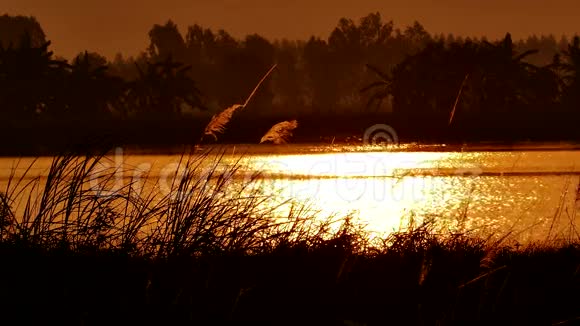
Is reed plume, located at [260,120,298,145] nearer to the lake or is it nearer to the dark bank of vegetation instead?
the lake

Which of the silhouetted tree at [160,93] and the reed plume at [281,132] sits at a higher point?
the silhouetted tree at [160,93]

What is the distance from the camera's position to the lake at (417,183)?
923 cm

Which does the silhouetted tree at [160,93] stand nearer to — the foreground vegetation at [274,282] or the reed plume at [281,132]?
the reed plume at [281,132]

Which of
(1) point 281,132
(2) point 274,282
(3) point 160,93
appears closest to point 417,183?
(1) point 281,132

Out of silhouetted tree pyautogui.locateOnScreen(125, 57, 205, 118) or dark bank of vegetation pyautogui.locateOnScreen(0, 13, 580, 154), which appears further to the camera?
silhouetted tree pyautogui.locateOnScreen(125, 57, 205, 118)

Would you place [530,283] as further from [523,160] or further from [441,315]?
[523,160]

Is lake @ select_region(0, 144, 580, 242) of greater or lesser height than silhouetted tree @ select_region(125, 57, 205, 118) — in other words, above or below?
below

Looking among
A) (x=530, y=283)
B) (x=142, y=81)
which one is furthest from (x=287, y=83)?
(x=530, y=283)

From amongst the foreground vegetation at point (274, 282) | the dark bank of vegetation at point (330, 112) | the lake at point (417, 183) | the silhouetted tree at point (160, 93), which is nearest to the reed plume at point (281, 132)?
the lake at point (417, 183)

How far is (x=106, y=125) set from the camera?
133 ft

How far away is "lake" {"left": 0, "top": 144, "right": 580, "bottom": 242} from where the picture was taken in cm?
923

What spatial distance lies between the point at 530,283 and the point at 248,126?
1289 inches

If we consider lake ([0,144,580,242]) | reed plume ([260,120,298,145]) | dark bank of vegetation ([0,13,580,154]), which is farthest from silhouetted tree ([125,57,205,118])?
reed plume ([260,120,298,145])

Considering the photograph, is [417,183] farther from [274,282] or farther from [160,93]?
[160,93]
